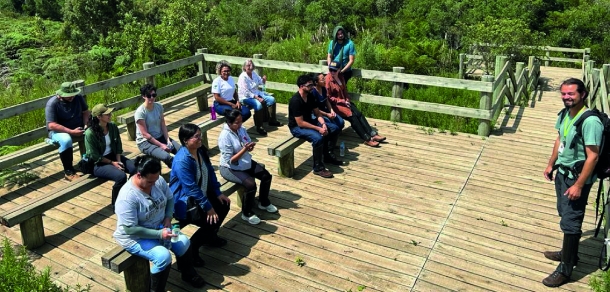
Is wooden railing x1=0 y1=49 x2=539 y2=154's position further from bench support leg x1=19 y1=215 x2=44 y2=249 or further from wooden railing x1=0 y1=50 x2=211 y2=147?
bench support leg x1=19 y1=215 x2=44 y2=249

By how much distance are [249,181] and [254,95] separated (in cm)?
324

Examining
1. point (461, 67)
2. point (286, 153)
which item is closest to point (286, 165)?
point (286, 153)

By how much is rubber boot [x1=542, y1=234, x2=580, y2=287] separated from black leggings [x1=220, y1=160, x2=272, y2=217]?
9.70 ft

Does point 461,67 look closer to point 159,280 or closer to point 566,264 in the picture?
point 566,264

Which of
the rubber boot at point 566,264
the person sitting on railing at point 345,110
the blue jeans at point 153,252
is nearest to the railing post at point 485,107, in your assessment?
the person sitting on railing at point 345,110

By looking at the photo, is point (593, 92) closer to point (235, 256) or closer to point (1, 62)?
point (235, 256)

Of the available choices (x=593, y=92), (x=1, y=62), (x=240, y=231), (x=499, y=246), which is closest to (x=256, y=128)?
(x=240, y=231)

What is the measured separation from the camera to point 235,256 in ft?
17.1

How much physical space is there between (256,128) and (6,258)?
202 inches

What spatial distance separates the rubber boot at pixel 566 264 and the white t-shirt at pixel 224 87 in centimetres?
542

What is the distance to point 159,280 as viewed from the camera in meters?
4.36

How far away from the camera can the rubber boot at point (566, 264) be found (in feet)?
15.2

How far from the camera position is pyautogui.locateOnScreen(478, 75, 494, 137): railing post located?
817cm

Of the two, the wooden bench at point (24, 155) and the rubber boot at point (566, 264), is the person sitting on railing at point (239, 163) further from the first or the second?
the rubber boot at point (566, 264)
